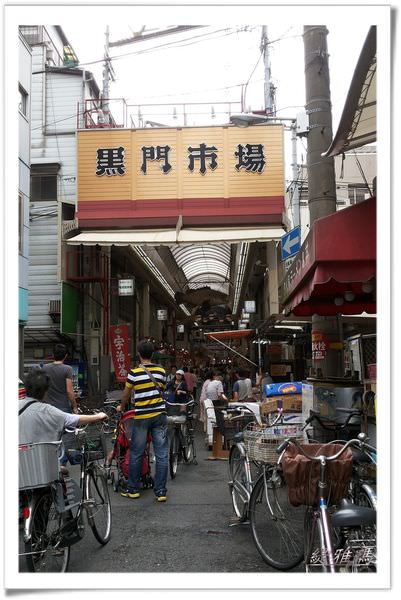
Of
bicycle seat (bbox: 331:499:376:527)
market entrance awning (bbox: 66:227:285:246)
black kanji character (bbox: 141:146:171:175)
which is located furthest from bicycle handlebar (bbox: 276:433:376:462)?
black kanji character (bbox: 141:146:171:175)

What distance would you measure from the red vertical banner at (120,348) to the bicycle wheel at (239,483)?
34.9ft

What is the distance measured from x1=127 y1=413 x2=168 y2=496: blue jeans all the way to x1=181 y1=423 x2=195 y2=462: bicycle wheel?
256 cm

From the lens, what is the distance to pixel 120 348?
16828mm

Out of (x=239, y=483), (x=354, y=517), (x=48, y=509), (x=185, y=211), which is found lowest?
(x=239, y=483)

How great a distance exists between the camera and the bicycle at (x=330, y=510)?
3.47m

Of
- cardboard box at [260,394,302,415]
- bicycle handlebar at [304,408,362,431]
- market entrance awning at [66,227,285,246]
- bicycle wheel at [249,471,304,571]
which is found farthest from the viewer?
market entrance awning at [66,227,285,246]

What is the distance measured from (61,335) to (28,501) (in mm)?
15518

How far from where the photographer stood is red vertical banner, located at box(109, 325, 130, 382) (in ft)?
55.1

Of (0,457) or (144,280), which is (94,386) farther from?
(0,457)

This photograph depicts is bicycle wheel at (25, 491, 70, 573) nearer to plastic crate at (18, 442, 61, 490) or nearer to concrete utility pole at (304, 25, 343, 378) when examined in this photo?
plastic crate at (18, 442, 61, 490)

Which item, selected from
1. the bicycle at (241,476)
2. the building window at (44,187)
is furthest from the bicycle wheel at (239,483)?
the building window at (44,187)

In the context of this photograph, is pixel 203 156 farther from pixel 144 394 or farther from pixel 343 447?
pixel 343 447

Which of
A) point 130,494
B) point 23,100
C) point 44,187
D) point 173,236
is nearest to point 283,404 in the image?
point 130,494

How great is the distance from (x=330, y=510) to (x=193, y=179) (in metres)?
12.4
